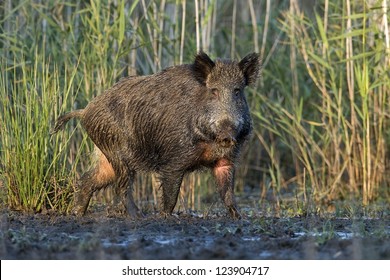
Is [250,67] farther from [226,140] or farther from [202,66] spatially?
[226,140]

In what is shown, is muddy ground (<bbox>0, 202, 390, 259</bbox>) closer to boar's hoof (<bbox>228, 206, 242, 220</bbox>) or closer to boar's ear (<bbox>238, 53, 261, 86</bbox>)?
boar's hoof (<bbox>228, 206, 242, 220</bbox>)

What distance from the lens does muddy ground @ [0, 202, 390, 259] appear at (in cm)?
481

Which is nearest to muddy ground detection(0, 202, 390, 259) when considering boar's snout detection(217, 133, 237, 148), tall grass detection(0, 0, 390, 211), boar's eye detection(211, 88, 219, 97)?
boar's snout detection(217, 133, 237, 148)

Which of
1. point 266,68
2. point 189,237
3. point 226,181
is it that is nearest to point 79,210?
point 226,181

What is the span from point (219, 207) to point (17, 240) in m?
3.46

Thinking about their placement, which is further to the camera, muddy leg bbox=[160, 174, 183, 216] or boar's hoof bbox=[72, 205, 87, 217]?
boar's hoof bbox=[72, 205, 87, 217]

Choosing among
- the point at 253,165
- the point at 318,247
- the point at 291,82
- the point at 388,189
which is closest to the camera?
the point at 318,247

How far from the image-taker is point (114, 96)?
7430mm

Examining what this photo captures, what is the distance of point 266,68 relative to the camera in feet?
32.9

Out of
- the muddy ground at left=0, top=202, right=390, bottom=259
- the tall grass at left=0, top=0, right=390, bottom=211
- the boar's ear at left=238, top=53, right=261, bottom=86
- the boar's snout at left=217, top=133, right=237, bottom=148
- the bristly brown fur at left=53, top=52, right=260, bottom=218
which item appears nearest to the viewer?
the muddy ground at left=0, top=202, right=390, bottom=259

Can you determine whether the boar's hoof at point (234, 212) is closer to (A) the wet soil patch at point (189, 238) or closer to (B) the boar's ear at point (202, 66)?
(A) the wet soil patch at point (189, 238)

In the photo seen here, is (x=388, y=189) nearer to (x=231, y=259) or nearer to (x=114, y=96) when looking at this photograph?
(x=114, y=96)

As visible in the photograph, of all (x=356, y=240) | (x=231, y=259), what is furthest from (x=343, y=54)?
(x=231, y=259)

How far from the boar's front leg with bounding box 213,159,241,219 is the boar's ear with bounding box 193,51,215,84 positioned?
26.5 inches
